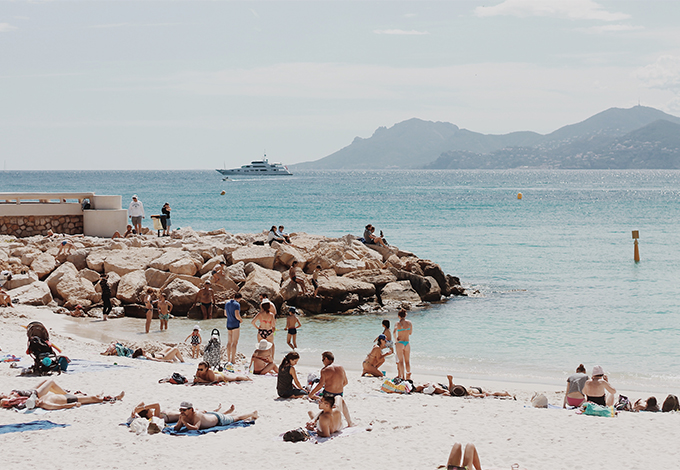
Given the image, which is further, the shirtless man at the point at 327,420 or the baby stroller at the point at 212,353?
the baby stroller at the point at 212,353

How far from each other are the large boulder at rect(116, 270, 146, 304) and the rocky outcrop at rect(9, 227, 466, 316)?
0.09 ft

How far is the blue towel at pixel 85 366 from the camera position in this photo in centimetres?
1038

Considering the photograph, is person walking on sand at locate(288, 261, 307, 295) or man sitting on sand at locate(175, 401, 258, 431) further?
person walking on sand at locate(288, 261, 307, 295)

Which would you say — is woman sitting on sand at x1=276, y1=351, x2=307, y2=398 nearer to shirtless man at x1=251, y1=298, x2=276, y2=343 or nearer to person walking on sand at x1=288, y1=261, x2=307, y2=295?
shirtless man at x1=251, y1=298, x2=276, y2=343

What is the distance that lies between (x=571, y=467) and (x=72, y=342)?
33.7 ft

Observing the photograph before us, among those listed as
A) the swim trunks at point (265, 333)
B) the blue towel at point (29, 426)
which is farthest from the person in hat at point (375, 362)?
the blue towel at point (29, 426)

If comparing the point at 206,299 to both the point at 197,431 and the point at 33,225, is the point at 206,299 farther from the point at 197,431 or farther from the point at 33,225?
the point at 33,225

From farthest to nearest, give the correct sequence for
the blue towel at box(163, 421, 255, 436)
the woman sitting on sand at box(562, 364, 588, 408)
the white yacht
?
the white yacht → the woman sitting on sand at box(562, 364, 588, 408) → the blue towel at box(163, 421, 255, 436)

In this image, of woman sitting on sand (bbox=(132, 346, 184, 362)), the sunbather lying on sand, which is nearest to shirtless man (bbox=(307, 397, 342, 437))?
the sunbather lying on sand

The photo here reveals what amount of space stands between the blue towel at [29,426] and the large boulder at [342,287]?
1043cm

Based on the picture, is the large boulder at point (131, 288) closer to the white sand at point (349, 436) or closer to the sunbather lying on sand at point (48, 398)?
the white sand at point (349, 436)

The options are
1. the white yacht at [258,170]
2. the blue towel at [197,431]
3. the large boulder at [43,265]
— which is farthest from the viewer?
the white yacht at [258,170]

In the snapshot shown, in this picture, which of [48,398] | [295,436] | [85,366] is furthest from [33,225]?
[295,436]

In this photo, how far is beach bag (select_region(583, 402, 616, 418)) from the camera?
8984 millimetres
